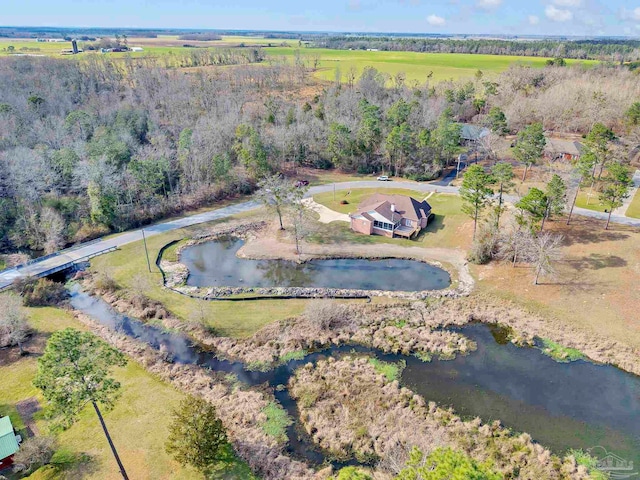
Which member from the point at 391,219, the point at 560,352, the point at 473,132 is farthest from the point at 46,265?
the point at 473,132

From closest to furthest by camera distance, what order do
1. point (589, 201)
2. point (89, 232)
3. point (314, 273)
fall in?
1. point (314, 273)
2. point (89, 232)
3. point (589, 201)

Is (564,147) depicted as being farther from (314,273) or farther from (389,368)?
(389,368)

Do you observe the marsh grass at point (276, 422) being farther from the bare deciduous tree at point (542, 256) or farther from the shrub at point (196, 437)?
the bare deciduous tree at point (542, 256)

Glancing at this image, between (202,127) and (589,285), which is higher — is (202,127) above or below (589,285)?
above

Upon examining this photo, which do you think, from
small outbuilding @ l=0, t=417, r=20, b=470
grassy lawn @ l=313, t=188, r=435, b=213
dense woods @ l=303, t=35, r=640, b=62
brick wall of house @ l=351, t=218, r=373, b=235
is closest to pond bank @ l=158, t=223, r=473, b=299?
brick wall of house @ l=351, t=218, r=373, b=235

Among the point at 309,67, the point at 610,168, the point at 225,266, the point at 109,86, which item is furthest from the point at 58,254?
the point at 309,67

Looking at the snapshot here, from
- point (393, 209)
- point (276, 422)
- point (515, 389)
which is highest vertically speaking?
point (393, 209)

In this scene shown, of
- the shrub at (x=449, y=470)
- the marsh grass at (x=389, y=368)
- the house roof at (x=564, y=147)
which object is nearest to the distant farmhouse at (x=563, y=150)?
the house roof at (x=564, y=147)
